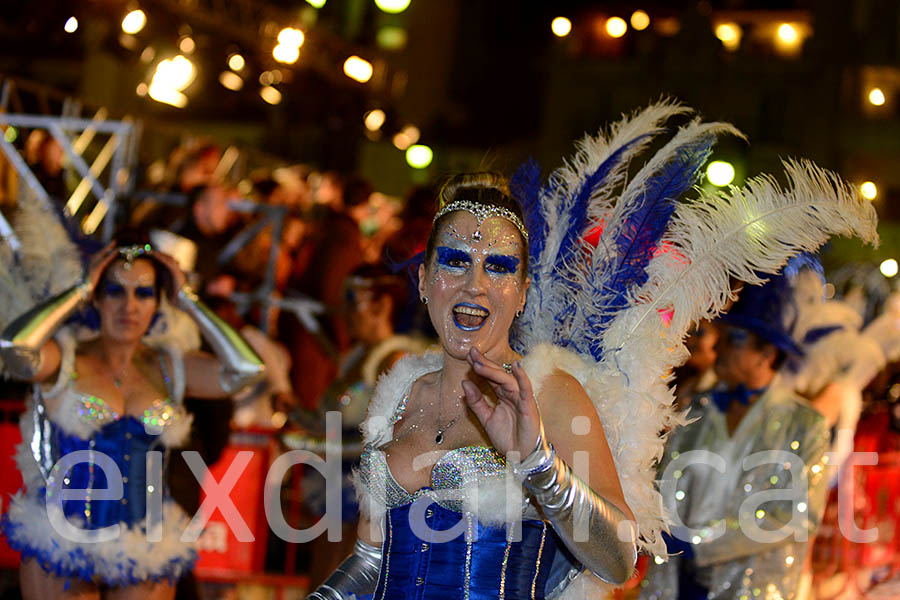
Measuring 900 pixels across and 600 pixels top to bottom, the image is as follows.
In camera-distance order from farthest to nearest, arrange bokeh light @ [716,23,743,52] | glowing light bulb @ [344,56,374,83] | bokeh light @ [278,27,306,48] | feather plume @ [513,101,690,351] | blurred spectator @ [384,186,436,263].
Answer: bokeh light @ [716,23,743,52] < glowing light bulb @ [344,56,374,83] < bokeh light @ [278,27,306,48] < blurred spectator @ [384,186,436,263] < feather plume @ [513,101,690,351]

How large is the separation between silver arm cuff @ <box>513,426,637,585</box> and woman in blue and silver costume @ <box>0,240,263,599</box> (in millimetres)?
2255

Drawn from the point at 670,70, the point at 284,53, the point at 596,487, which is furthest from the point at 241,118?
the point at 596,487

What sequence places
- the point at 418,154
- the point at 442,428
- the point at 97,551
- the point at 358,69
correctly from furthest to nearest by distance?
the point at 418,154
the point at 358,69
the point at 97,551
the point at 442,428

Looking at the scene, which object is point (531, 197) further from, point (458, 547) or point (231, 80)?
point (231, 80)

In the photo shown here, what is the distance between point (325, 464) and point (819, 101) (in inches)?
964

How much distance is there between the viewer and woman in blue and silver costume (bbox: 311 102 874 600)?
9.86 ft

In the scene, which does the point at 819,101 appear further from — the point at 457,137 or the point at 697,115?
the point at 697,115

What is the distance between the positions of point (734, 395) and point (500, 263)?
253 centimetres

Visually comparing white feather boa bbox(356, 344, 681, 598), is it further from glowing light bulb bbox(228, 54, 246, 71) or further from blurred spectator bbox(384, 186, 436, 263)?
glowing light bulb bbox(228, 54, 246, 71)

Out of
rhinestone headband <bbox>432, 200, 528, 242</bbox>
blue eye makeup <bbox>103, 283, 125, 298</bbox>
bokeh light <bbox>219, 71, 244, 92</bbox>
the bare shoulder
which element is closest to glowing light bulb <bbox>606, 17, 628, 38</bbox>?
bokeh light <bbox>219, 71, 244, 92</bbox>

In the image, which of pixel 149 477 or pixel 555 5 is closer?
pixel 149 477

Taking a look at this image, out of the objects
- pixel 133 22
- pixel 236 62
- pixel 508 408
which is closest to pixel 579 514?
pixel 508 408

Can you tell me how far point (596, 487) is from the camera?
2791mm

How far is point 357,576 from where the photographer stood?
10.5ft
